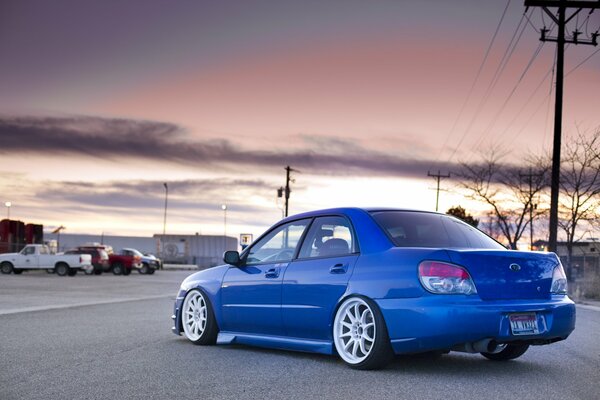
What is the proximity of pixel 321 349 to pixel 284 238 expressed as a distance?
1.49 metres

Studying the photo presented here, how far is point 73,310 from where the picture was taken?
15.4 m

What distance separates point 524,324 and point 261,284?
2.90m

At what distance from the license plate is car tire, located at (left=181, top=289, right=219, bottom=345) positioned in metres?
3.73

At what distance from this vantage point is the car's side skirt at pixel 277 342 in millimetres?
7801

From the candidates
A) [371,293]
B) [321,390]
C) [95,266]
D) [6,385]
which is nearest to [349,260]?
[371,293]

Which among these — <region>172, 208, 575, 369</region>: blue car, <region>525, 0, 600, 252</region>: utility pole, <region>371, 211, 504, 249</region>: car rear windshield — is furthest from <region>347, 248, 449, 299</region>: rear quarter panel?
<region>525, 0, 600, 252</region>: utility pole

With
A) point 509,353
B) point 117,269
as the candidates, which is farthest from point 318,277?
point 117,269

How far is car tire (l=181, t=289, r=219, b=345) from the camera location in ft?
30.9

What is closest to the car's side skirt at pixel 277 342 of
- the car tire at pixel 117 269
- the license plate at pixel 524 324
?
the license plate at pixel 524 324

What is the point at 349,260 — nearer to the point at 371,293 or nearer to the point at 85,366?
the point at 371,293

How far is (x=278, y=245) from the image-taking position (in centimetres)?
887

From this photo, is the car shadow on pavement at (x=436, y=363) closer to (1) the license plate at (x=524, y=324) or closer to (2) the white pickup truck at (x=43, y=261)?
(1) the license plate at (x=524, y=324)

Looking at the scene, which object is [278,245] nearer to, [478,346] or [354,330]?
[354,330]

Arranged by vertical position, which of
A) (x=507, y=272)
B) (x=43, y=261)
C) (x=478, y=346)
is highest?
(x=507, y=272)
